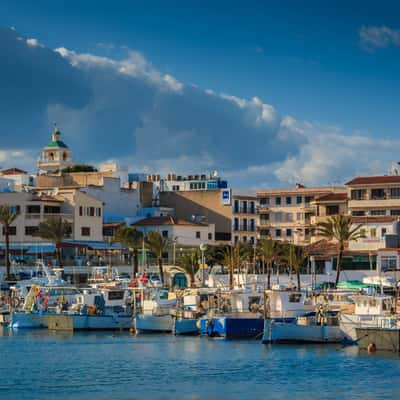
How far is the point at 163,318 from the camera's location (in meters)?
81.9

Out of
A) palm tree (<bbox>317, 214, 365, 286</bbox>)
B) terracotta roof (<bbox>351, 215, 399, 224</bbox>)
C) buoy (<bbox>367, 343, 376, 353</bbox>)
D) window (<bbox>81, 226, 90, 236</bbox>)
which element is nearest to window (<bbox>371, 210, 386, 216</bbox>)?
terracotta roof (<bbox>351, 215, 399, 224</bbox>)

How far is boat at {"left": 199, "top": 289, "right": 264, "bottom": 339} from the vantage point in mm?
75188

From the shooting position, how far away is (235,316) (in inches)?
3036

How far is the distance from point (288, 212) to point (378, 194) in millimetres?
19324

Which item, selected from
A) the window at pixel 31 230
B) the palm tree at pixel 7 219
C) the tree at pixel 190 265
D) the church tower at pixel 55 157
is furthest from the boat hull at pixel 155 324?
the church tower at pixel 55 157

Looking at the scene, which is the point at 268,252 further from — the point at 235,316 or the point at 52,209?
the point at 235,316

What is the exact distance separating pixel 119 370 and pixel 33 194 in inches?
2754

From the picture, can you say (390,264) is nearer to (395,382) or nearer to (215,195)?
(215,195)

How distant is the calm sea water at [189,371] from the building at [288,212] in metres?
61.0

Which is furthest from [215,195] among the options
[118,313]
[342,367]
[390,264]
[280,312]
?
[342,367]

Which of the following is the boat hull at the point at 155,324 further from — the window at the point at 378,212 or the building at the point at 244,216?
the building at the point at 244,216

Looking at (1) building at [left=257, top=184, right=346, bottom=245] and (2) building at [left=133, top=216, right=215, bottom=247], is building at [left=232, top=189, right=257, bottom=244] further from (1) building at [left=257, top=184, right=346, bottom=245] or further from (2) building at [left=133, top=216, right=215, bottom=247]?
(2) building at [left=133, top=216, right=215, bottom=247]

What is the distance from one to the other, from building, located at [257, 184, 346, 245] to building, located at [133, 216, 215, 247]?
9.60 m

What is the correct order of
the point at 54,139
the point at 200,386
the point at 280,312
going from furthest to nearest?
the point at 54,139
the point at 280,312
the point at 200,386
